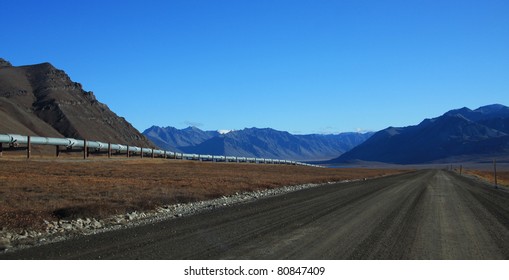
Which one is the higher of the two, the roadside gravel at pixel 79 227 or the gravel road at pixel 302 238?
the gravel road at pixel 302 238

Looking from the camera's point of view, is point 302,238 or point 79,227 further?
point 79,227

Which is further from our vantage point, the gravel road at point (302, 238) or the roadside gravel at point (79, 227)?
the roadside gravel at point (79, 227)

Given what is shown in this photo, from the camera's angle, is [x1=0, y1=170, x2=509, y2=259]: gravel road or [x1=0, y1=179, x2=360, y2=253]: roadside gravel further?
[x1=0, y1=179, x2=360, y2=253]: roadside gravel

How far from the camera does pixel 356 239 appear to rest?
1380 cm

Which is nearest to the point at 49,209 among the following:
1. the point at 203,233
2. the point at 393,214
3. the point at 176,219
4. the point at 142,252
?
the point at 176,219

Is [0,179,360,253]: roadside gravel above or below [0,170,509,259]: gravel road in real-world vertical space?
below

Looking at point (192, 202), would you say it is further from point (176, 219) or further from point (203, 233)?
point (203, 233)

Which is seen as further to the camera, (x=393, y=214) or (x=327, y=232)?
(x=393, y=214)

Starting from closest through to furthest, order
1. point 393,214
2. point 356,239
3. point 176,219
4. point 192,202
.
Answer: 1. point 356,239
2. point 176,219
3. point 393,214
4. point 192,202

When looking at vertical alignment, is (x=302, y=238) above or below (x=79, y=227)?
above
